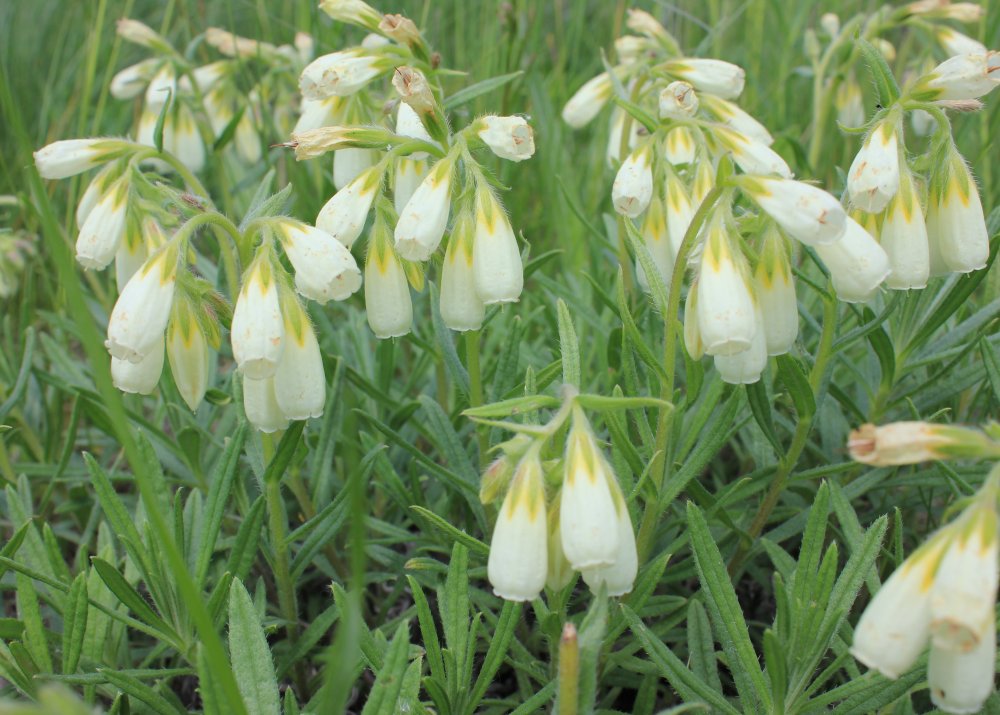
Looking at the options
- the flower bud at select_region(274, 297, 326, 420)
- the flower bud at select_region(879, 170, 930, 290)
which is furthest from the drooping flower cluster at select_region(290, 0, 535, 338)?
the flower bud at select_region(879, 170, 930, 290)

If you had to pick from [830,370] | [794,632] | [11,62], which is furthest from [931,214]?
[11,62]

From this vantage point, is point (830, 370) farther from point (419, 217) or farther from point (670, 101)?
point (419, 217)

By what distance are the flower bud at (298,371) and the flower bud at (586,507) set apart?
639 mm

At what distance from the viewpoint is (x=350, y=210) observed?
2.18m

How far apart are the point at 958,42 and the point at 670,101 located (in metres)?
1.99

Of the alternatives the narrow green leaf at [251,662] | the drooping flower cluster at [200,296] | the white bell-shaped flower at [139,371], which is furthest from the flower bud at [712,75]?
the narrow green leaf at [251,662]

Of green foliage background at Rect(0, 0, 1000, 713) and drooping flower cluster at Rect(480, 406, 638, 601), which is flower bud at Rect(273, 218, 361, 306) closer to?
green foliage background at Rect(0, 0, 1000, 713)

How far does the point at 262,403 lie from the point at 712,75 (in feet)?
5.87

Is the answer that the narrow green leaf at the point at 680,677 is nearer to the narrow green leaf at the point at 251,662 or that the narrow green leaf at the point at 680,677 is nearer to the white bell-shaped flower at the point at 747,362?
the white bell-shaped flower at the point at 747,362

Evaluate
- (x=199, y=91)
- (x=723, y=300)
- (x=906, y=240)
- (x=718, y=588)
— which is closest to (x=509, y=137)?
(x=723, y=300)

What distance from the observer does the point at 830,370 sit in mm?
2662

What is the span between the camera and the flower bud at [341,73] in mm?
2502

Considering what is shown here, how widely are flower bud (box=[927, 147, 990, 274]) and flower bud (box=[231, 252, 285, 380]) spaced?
58.6 inches

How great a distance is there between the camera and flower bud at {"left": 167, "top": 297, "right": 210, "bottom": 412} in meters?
2.11
